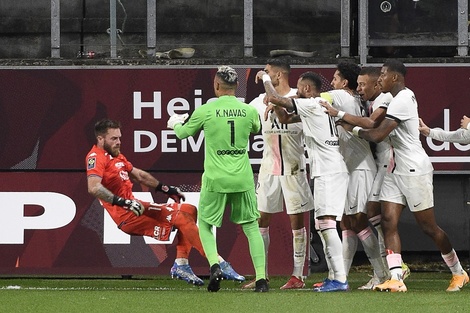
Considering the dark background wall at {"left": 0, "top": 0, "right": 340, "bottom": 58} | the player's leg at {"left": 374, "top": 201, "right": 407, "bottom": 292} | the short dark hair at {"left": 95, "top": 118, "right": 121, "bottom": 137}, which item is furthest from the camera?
the dark background wall at {"left": 0, "top": 0, "right": 340, "bottom": 58}

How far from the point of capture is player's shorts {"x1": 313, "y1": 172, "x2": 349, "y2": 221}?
11.5 metres

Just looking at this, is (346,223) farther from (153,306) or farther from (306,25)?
(306,25)

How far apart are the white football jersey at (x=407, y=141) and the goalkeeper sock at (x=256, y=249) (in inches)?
57.8

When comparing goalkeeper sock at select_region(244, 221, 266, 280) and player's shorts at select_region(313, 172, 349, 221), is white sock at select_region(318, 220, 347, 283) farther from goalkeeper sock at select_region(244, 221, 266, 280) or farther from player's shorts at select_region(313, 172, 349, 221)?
goalkeeper sock at select_region(244, 221, 266, 280)

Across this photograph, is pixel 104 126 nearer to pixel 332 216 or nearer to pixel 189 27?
pixel 332 216

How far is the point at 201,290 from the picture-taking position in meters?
11.6

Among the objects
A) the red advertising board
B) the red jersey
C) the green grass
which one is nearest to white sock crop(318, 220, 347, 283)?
the green grass

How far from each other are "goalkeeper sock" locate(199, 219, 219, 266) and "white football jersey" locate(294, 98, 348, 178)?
1164mm

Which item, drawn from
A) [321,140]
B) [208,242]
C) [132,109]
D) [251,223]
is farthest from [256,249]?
[132,109]

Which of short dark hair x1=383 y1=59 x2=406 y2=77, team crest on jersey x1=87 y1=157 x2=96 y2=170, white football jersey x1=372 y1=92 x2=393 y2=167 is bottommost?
team crest on jersey x1=87 y1=157 x2=96 y2=170

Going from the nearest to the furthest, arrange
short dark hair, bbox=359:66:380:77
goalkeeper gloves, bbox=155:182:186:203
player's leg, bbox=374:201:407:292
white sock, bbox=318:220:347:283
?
A: 1. player's leg, bbox=374:201:407:292
2. white sock, bbox=318:220:347:283
3. short dark hair, bbox=359:66:380:77
4. goalkeeper gloves, bbox=155:182:186:203

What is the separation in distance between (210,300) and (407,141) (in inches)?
102

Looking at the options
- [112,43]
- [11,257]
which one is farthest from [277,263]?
[112,43]

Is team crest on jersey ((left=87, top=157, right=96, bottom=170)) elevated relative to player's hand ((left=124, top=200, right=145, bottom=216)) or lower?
elevated
